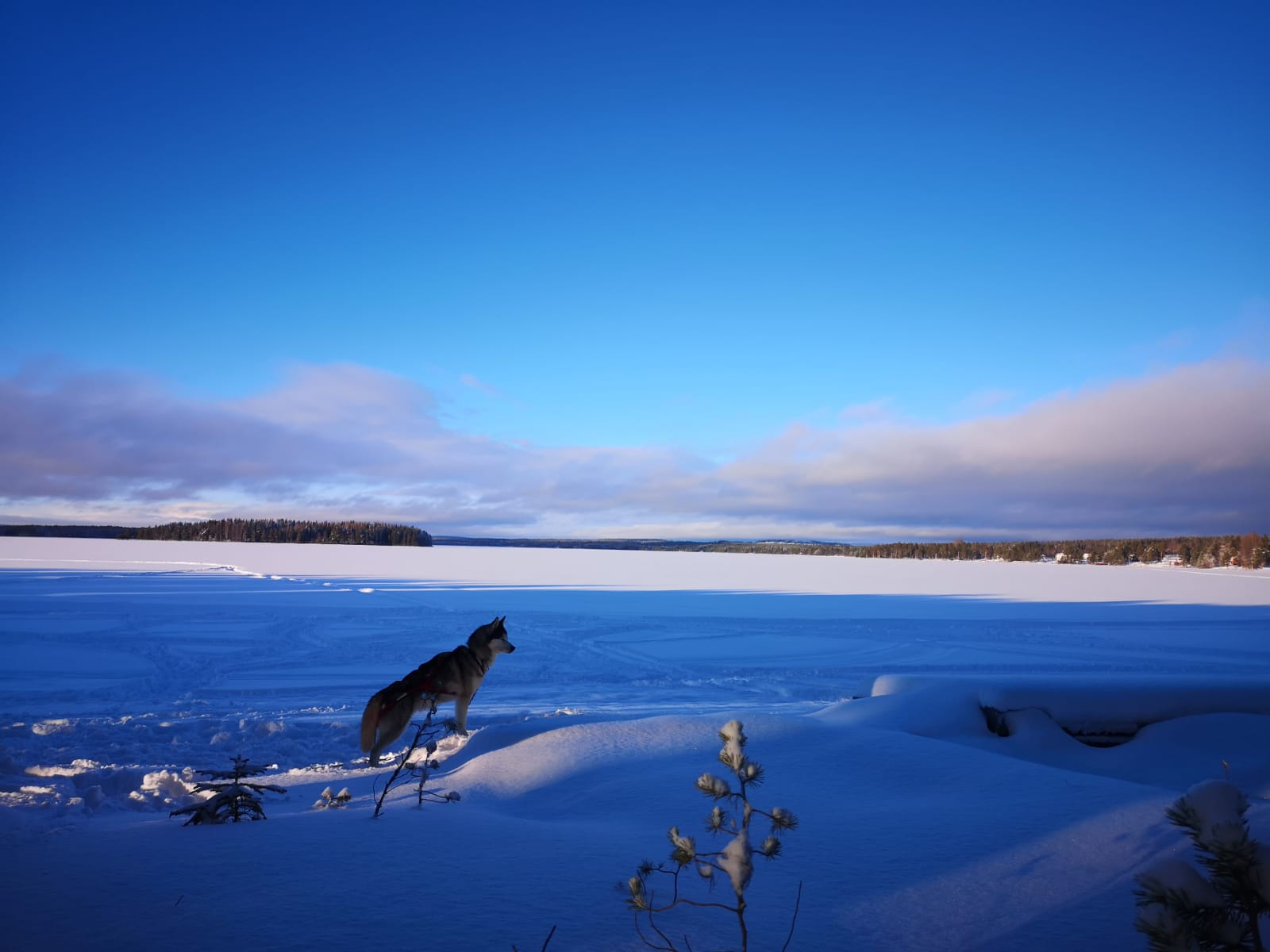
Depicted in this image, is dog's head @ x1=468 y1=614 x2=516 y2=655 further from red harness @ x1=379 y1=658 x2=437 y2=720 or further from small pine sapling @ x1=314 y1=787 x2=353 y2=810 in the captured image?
A: small pine sapling @ x1=314 y1=787 x2=353 y2=810

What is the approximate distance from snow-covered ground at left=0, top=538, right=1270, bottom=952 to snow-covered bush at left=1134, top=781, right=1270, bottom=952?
999mm

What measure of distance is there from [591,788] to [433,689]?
3.59 ft

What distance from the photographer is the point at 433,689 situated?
123 inches

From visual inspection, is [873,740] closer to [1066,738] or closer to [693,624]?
[1066,738]

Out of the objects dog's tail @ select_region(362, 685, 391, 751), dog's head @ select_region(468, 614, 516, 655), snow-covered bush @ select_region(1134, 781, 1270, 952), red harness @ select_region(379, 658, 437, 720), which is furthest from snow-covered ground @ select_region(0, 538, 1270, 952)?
snow-covered bush @ select_region(1134, 781, 1270, 952)

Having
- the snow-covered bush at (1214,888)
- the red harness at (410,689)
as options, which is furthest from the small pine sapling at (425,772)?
the snow-covered bush at (1214,888)

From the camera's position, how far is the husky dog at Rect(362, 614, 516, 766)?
3031 mm

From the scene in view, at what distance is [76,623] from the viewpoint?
13.8m

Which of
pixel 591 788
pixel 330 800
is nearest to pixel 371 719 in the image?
pixel 330 800

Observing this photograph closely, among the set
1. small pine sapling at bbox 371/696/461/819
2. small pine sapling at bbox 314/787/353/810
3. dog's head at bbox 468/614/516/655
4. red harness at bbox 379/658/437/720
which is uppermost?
dog's head at bbox 468/614/516/655

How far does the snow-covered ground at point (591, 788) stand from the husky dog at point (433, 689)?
14.3 inches

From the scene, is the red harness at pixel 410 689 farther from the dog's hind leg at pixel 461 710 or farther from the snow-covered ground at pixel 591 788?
the snow-covered ground at pixel 591 788

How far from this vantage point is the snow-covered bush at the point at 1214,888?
104 cm

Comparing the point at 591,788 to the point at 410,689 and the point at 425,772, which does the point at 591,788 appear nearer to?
the point at 425,772
